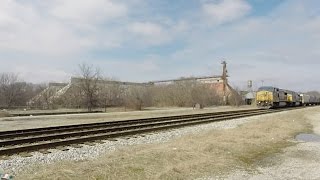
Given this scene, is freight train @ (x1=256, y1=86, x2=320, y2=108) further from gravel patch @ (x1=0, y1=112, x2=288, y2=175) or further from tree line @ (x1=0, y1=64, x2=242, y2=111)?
gravel patch @ (x1=0, y1=112, x2=288, y2=175)

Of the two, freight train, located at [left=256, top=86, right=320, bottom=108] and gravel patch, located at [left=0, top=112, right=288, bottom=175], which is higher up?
freight train, located at [left=256, top=86, right=320, bottom=108]

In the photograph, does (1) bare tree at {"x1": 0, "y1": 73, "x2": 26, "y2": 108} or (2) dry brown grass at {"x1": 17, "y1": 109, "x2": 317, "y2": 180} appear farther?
(1) bare tree at {"x1": 0, "y1": 73, "x2": 26, "y2": 108}

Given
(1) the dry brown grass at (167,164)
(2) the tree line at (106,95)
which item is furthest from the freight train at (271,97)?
(1) the dry brown grass at (167,164)

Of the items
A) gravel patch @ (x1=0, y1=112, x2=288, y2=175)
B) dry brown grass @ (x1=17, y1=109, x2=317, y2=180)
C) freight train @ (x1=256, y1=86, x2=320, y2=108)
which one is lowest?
gravel patch @ (x1=0, y1=112, x2=288, y2=175)

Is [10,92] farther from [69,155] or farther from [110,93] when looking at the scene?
[69,155]

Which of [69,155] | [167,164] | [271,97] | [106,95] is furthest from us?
[106,95]

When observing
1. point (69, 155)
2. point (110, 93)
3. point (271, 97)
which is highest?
point (110, 93)

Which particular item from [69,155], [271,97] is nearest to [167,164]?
[69,155]

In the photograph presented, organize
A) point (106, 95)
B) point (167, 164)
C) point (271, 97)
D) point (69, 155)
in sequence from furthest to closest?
point (106, 95) < point (271, 97) < point (69, 155) < point (167, 164)

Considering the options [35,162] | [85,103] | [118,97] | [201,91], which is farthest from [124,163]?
[201,91]

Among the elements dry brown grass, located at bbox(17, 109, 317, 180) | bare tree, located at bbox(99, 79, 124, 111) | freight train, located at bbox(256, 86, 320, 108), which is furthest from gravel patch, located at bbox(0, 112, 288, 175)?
bare tree, located at bbox(99, 79, 124, 111)

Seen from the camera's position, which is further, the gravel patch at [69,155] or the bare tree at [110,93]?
the bare tree at [110,93]

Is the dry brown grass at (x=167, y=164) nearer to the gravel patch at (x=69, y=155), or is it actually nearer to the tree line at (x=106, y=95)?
the gravel patch at (x=69, y=155)

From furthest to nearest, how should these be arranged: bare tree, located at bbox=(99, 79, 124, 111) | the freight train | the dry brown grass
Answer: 1. bare tree, located at bbox=(99, 79, 124, 111)
2. the freight train
3. the dry brown grass
